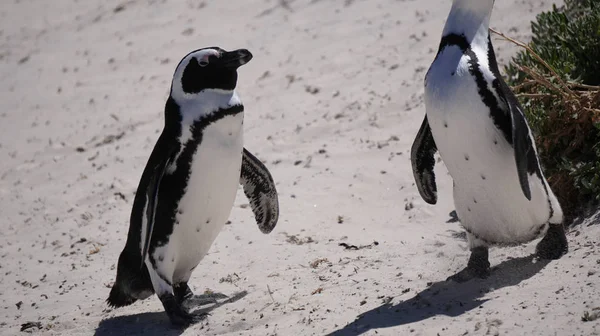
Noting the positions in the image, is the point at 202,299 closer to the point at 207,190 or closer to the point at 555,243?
the point at 207,190

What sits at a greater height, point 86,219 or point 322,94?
→ point 322,94

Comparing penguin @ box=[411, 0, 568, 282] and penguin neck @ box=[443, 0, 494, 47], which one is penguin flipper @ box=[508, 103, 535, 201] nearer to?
penguin @ box=[411, 0, 568, 282]

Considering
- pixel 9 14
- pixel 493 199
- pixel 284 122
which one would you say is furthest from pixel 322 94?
pixel 9 14

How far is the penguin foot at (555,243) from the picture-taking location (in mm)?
3660

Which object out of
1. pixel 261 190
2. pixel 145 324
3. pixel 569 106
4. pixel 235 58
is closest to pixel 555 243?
pixel 569 106

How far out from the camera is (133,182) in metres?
5.76

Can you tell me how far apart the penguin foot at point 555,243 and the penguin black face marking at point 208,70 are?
1.55 meters

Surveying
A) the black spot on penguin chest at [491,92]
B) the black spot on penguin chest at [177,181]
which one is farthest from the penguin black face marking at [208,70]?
the black spot on penguin chest at [491,92]

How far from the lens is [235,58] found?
3.72 meters

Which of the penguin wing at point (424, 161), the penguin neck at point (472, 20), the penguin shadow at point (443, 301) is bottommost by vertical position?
the penguin shadow at point (443, 301)

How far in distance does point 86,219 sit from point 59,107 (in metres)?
2.36

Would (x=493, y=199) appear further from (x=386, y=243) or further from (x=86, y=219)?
(x=86, y=219)

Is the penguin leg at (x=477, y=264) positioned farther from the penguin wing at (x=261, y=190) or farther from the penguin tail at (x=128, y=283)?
the penguin tail at (x=128, y=283)

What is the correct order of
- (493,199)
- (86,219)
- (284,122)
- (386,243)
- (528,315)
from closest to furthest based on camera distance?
(528,315) → (493,199) → (386,243) → (86,219) → (284,122)
